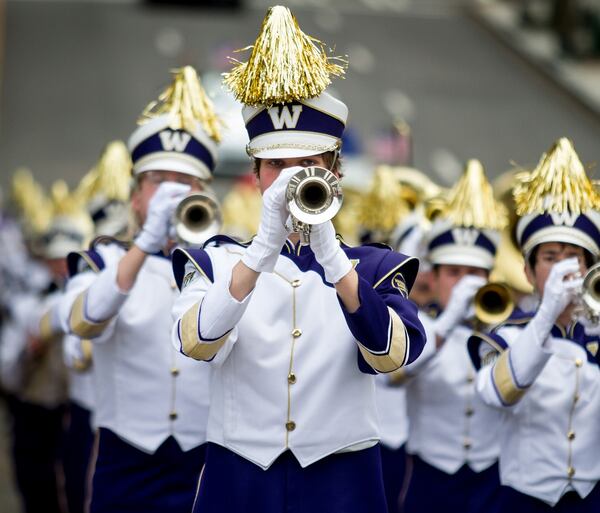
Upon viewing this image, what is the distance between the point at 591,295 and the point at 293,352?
1276mm

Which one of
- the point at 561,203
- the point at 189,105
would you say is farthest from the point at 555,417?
the point at 189,105

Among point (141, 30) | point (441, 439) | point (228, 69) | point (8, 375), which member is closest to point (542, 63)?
point (141, 30)

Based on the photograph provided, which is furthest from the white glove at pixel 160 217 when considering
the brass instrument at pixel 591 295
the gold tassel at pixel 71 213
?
the gold tassel at pixel 71 213

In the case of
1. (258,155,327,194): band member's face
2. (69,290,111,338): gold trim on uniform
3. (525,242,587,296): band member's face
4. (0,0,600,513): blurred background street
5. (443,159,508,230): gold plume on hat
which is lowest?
(69,290,111,338): gold trim on uniform

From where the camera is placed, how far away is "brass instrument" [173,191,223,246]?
5684mm

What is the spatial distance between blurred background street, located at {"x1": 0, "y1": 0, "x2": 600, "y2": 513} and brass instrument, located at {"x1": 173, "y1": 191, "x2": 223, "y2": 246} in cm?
1869

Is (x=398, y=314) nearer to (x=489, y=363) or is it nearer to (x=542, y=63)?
(x=489, y=363)

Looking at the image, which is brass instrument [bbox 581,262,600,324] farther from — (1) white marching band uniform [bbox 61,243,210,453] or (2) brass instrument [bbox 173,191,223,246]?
(1) white marching band uniform [bbox 61,243,210,453]

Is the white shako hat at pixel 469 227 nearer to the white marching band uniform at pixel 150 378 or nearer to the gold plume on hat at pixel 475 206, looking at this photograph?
the gold plume on hat at pixel 475 206

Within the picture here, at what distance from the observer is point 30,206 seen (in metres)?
14.1

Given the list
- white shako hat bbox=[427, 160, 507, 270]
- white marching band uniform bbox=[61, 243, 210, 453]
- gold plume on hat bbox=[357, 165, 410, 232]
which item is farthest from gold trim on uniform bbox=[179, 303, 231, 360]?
gold plume on hat bbox=[357, 165, 410, 232]

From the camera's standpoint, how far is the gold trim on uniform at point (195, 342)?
440 cm

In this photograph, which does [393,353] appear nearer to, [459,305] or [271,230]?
[271,230]

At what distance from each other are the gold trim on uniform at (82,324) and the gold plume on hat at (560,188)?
5.43ft
